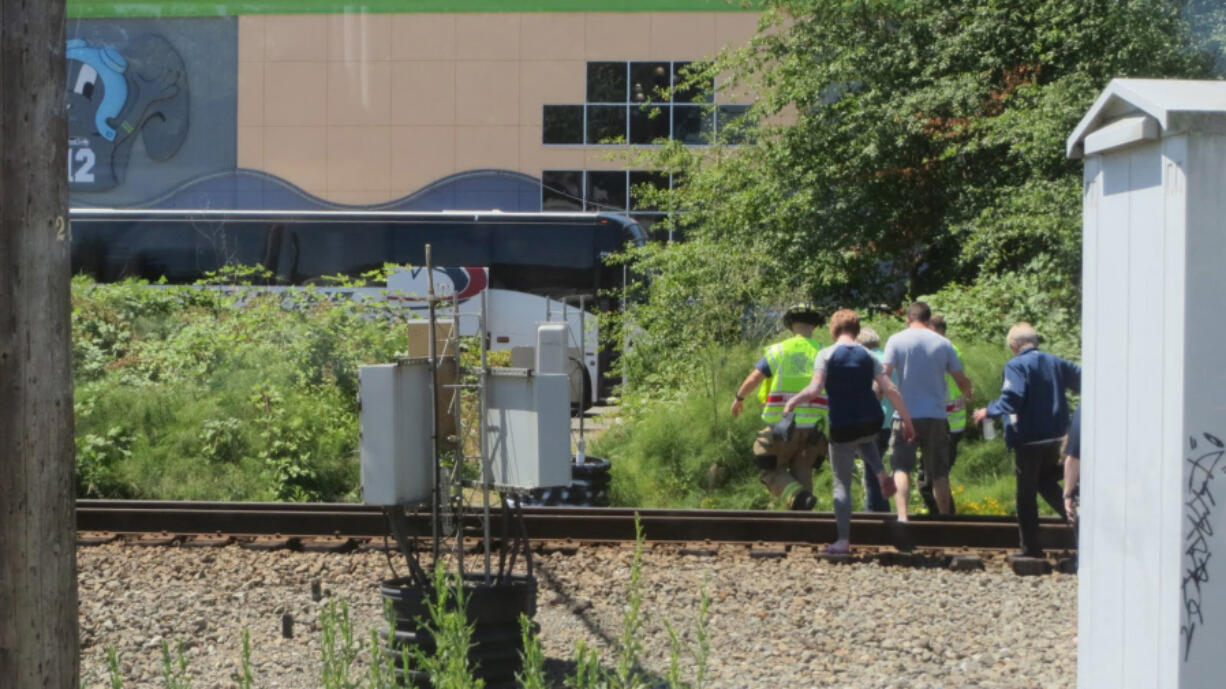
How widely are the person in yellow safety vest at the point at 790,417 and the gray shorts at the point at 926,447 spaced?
794 millimetres

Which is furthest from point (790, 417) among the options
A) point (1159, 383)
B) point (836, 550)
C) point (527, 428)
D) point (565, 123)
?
point (565, 123)

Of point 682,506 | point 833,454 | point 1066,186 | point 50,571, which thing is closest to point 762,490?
point 682,506

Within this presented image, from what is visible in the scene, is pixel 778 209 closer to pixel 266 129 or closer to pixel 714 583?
pixel 714 583

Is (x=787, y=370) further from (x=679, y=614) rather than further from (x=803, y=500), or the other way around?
(x=679, y=614)

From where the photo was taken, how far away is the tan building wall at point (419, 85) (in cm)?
3538

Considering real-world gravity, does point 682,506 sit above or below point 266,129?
below

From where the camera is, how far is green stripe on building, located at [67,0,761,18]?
3519 centimetres

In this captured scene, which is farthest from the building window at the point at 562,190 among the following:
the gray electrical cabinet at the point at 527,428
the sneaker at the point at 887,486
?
the gray electrical cabinet at the point at 527,428

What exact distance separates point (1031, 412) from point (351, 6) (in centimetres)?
3067

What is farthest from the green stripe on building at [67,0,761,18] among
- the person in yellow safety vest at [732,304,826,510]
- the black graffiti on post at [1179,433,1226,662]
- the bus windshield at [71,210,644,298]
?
the black graffiti on post at [1179,433,1226,662]

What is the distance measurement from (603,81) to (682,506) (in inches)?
985

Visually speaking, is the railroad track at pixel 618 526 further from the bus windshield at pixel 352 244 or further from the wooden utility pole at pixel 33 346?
the bus windshield at pixel 352 244

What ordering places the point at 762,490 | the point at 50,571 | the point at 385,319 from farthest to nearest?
the point at 385,319 → the point at 762,490 → the point at 50,571

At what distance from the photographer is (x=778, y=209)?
1969 centimetres
